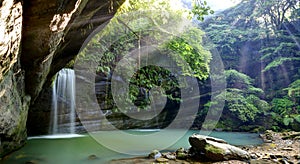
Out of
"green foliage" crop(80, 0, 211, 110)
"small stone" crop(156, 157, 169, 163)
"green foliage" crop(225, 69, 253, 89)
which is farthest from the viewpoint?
"green foliage" crop(225, 69, 253, 89)

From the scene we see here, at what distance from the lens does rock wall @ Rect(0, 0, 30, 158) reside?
236 cm

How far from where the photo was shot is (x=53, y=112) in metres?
9.25

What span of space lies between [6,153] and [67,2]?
4475 millimetres

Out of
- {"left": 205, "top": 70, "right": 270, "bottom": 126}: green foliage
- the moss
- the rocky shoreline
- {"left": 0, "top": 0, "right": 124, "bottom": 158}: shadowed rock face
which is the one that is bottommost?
the rocky shoreline

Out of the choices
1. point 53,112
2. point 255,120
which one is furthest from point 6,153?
point 255,120

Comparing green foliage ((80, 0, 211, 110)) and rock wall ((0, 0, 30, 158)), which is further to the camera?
green foliage ((80, 0, 211, 110))

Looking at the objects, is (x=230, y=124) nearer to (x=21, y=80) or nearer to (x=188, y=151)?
(x=188, y=151)

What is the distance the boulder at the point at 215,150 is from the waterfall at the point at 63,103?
6094mm

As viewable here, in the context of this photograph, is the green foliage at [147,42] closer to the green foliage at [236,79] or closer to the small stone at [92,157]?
the small stone at [92,157]

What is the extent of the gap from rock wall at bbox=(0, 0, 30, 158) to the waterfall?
8.16ft

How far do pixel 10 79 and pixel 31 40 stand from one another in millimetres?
1079

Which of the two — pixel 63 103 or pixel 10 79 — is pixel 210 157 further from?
pixel 63 103

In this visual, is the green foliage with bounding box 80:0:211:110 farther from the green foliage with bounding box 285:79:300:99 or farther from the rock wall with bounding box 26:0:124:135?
the green foliage with bounding box 285:79:300:99

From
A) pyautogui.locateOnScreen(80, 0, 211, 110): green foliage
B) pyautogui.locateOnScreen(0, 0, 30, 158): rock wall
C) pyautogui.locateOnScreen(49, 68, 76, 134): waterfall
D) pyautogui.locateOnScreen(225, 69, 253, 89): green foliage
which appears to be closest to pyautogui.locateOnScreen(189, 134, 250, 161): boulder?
pyautogui.locateOnScreen(80, 0, 211, 110): green foliage
